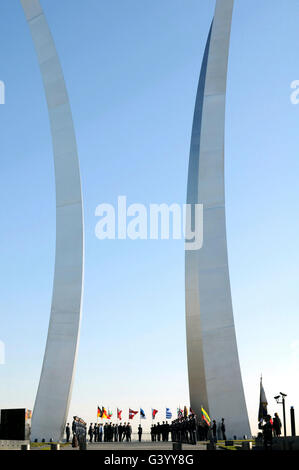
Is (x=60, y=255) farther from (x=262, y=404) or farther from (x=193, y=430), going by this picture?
(x=262, y=404)

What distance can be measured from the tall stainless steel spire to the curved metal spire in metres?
5.27

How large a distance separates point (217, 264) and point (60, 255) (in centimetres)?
676

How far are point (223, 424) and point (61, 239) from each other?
1018cm

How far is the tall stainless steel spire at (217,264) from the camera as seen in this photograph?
75.4 feet

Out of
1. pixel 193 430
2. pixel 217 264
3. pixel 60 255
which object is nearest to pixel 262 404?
pixel 193 430

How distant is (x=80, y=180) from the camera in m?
26.4

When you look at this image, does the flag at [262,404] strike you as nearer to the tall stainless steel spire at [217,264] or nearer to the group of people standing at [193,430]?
the group of people standing at [193,430]

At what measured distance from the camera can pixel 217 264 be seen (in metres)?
24.5

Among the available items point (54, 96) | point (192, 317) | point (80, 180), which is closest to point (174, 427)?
point (192, 317)

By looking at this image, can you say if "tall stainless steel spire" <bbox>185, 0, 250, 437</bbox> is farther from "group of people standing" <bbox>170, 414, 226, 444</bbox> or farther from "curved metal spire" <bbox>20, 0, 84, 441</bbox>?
"curved metal spire" <bbox>20, 0, 84, 441</bbox>

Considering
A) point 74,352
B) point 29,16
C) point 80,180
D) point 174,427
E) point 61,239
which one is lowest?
point 174,427

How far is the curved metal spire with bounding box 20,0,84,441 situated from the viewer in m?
24.1

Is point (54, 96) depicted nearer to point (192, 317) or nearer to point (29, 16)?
point (29, 16)

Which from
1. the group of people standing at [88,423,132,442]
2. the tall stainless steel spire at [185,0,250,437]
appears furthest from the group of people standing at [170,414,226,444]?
the group of people standing at [88,423,132,442]
